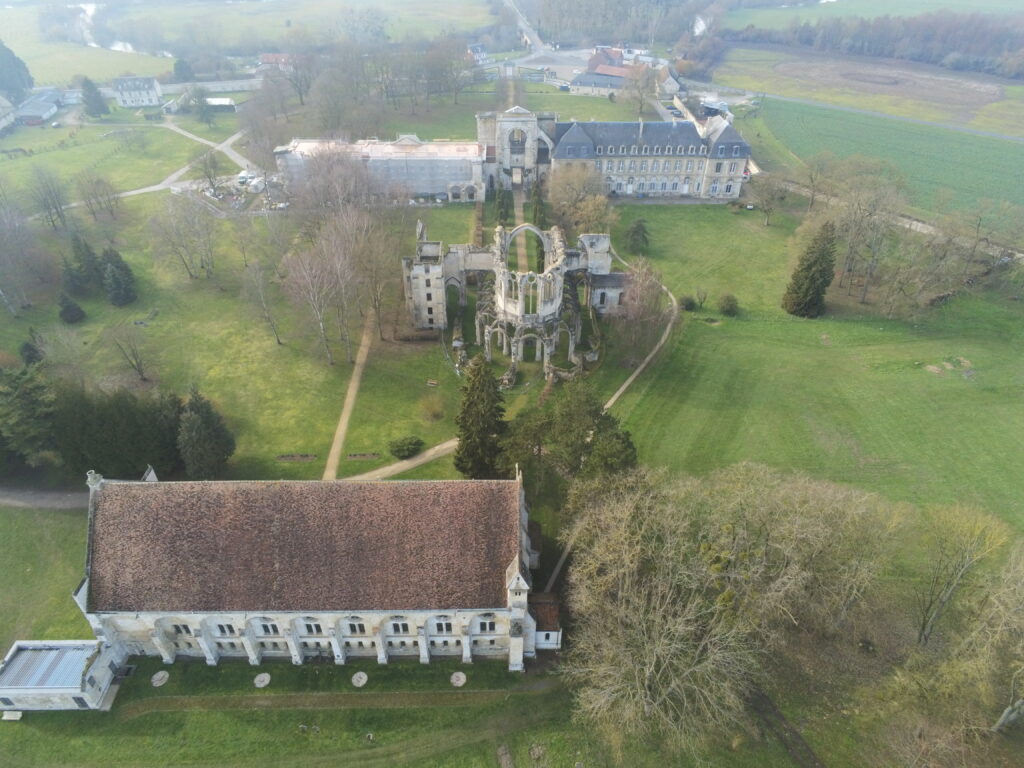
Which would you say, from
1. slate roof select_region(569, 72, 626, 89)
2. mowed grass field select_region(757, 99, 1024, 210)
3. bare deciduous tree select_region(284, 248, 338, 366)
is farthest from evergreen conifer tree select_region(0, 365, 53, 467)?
slate roof select_region(569, 72, 626, 89)

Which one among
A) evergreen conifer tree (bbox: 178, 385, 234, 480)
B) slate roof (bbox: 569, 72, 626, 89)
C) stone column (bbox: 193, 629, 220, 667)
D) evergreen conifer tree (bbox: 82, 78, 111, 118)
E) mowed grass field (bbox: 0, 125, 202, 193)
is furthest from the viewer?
slate roof (bbox: 569, 72, 626, 89)

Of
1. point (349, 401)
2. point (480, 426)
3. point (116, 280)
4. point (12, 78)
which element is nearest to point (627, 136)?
point (349, 401)

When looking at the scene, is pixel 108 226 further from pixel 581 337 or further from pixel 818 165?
pixel 818 165

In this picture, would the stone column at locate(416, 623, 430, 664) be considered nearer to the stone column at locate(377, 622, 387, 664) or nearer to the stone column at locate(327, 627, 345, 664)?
the stone column at locate(377, 622, 387, 664)

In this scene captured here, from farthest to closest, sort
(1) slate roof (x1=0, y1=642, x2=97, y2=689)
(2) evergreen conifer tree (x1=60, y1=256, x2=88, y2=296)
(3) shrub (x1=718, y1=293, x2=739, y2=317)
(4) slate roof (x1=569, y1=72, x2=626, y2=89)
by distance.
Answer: (4) slate roof (x1=569, y1=72, x2=626, y2=89) < (2) evergreen conifer tree (x1=60, y1=256, x2=88, y2=296) < (3) shrub (x1=718, y1=293, x2=739, y2=317) < (1) slate roof (x1=0, y1=642, x2=97, y2=689)

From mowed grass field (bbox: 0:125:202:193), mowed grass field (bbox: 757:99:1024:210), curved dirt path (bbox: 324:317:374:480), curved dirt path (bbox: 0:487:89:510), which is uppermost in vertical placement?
mowed grass field (bbox: 757:99:1024:210)

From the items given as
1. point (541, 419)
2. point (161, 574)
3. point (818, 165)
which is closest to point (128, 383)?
point (161, 574)
